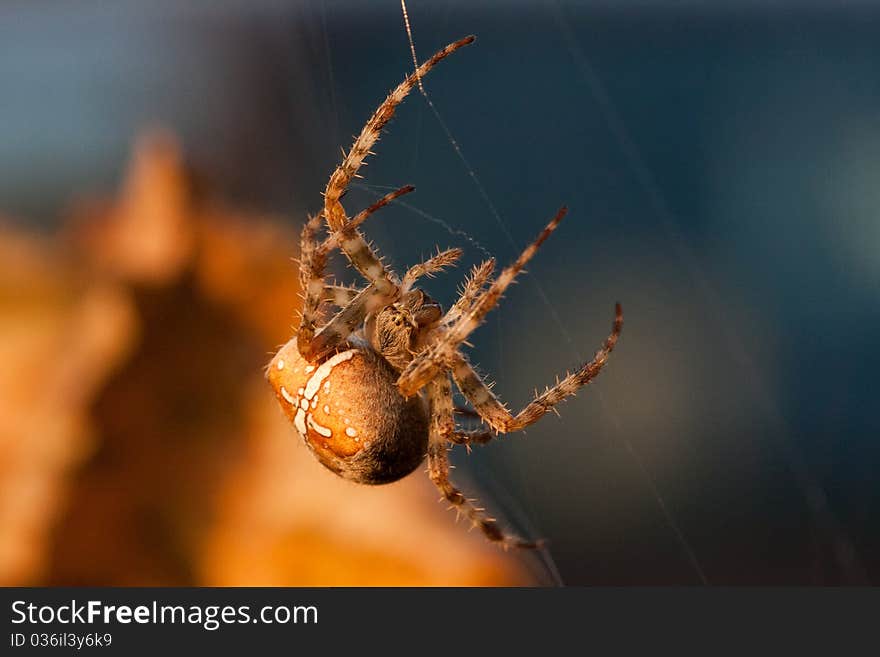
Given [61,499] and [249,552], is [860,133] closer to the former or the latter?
[249,552]

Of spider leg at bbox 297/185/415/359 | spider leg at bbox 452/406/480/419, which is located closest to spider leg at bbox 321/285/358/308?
spider leg at bbox 297/185/415/359

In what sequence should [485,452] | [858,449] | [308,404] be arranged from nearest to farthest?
[308,404], [485,452], [858,449]

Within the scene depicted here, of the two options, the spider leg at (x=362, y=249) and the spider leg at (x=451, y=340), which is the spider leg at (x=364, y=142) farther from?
the spider leg at (x=451, y=340)

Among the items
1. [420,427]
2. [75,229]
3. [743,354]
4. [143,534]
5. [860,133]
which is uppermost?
[75,229]

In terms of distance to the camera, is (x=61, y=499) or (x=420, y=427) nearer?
(x=420, y=427)

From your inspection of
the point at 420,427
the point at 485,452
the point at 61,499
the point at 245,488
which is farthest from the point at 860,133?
the point at 61,499

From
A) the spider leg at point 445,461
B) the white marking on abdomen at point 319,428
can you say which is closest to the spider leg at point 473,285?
the spider leg at point 445,461
